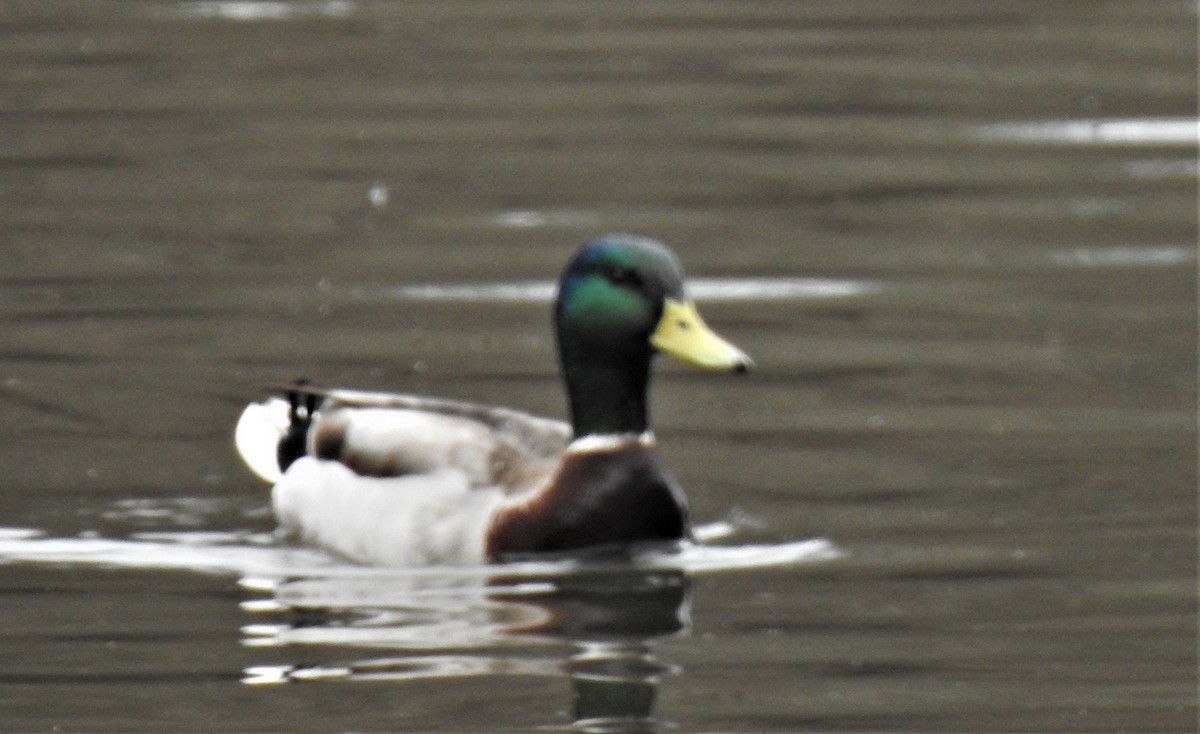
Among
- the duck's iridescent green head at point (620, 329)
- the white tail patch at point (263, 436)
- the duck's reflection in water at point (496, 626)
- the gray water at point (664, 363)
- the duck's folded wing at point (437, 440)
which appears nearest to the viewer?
the duck's reflection in water at point (496, 626)

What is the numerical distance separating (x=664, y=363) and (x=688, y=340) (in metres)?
2.94

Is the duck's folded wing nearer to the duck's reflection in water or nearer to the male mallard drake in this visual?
the male mallard drake

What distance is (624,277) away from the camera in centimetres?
995

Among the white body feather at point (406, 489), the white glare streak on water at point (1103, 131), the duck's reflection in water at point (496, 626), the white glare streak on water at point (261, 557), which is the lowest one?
the duck's reflection in water at point (496, 626)

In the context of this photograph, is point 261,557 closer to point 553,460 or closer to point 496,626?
point 553,460

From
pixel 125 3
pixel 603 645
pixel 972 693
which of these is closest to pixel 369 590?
pixel 603 645

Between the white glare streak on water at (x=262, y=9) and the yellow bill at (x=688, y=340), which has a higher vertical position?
the white glare streak on water at (x=262, y=9)

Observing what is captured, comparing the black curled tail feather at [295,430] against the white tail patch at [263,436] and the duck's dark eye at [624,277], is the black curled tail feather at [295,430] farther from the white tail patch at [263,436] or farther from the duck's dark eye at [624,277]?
the duck's dark eye at [624,277]

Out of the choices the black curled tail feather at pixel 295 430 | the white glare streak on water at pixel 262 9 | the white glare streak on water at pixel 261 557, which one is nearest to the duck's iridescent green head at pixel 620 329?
the white glare streak on water at pixel 261 557

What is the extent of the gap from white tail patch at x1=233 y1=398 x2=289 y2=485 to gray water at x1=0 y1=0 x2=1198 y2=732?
17cm

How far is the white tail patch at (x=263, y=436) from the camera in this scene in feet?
35.3

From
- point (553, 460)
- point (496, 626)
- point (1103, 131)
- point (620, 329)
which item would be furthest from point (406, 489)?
point (1103, 131)

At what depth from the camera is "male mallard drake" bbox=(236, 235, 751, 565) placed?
9.88 metres

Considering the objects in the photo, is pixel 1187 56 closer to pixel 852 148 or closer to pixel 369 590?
pixel 852 148
